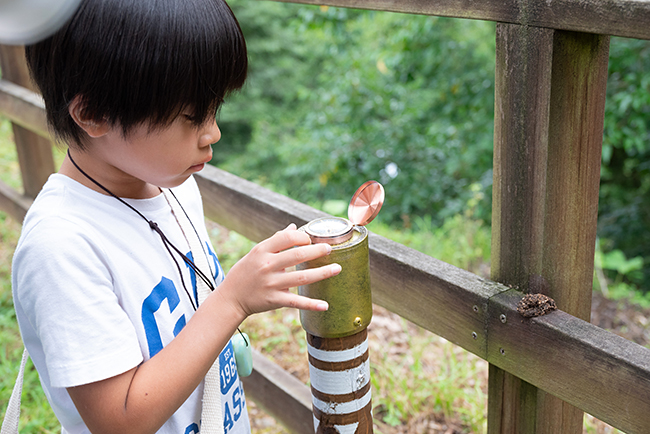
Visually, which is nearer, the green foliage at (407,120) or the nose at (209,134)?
the nose at (209,134)

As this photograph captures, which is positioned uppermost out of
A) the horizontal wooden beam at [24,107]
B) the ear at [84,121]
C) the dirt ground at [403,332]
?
the ear at [84,121]

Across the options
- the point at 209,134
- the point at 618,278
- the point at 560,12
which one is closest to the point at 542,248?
the point at 560,12

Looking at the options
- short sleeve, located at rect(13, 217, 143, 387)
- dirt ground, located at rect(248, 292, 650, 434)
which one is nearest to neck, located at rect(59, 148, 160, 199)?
short sleeve, located at rect(13, 217, 143, 387)

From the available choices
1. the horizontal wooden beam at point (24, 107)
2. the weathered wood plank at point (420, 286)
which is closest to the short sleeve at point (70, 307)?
the weathered wood plank at point (420, 286)

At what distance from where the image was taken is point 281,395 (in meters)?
1.94

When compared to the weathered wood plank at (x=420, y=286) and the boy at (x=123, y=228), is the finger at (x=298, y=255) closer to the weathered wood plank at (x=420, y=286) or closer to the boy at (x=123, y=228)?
the boy at (x=123, y=228)

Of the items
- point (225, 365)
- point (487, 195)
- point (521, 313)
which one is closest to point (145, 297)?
point (225, 365)

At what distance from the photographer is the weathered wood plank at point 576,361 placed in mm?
958

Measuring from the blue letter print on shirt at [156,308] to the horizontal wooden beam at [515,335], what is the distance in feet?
1.74

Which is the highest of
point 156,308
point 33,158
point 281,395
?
point 156,308

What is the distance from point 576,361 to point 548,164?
0.35 m

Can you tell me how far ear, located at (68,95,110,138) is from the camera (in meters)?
0.90

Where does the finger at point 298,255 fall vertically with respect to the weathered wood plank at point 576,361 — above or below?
above

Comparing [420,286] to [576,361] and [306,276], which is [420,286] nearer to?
[576,361]
